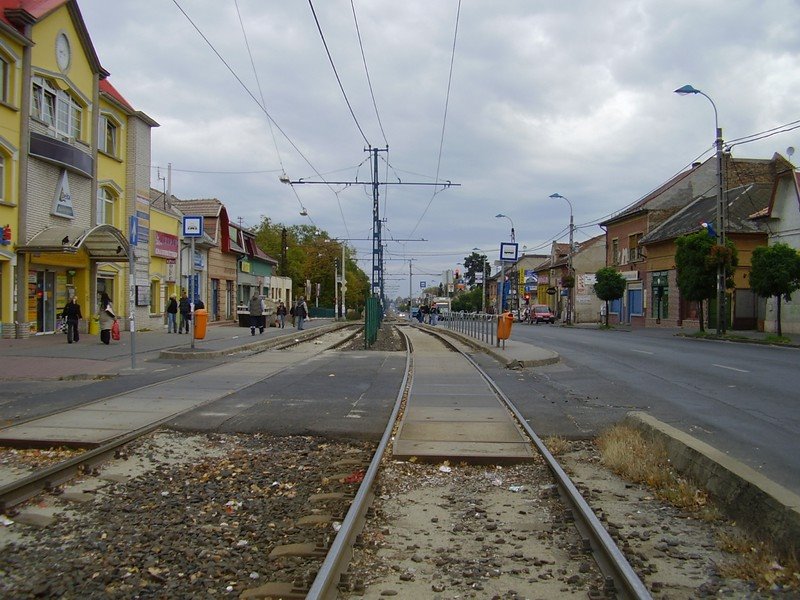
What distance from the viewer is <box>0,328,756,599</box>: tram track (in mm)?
4234

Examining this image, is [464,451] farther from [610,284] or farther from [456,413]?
[610,284]

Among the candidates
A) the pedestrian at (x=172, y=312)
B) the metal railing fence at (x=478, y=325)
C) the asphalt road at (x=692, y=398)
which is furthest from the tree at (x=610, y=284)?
the pedestrian at (x=172, y=312)

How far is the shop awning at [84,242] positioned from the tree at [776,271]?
2391 cm

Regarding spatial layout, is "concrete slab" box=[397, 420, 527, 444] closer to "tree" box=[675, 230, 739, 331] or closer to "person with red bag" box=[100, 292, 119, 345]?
"person with red bag" box=[100, 292, 119, 345]

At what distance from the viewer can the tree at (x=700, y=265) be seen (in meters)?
31.4

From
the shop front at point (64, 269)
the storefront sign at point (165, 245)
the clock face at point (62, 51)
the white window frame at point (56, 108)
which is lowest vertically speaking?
the shop front at point (64, 269)

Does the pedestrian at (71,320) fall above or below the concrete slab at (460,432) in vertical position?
above

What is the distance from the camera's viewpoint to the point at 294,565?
451 cm

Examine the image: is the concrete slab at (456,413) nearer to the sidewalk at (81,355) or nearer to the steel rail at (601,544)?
the steel rail at (601,544)

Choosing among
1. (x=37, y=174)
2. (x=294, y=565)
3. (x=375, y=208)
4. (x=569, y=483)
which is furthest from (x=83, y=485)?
(x=375, y=208)

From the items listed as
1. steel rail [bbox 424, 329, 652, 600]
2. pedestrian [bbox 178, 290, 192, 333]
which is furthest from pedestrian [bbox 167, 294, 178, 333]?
steel rail [bbox 424, 329, 652, 600]

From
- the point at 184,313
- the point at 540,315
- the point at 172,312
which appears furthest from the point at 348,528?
the point at 540,315

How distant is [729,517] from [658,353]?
16.9 metres

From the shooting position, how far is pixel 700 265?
108ft
